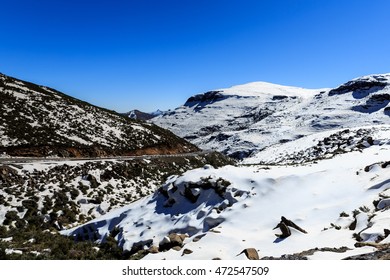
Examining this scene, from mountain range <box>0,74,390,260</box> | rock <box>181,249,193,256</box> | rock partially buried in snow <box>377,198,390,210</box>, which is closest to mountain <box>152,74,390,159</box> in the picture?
mountain range <box>0,74,390,260</box>

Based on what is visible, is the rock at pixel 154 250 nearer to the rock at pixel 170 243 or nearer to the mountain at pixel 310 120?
the rock at pixel 170 243

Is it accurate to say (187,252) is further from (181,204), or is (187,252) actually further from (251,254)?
(181,204)

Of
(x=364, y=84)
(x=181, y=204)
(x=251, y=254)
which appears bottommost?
(x=251, y=254)

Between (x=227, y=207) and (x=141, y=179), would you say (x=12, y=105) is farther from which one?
(x=227, y=207)

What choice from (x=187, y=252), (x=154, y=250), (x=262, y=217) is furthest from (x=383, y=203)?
(x=154, y=250)
